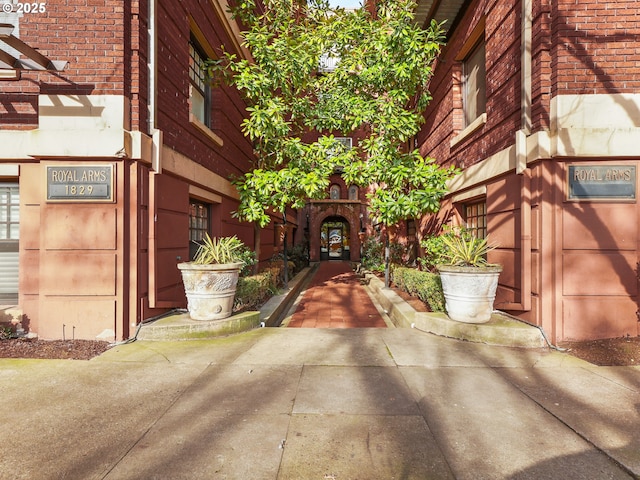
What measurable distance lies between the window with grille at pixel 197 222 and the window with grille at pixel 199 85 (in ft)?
6.38

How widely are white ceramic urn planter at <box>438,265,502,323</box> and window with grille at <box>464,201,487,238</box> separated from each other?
229cm

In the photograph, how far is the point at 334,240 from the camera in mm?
31922

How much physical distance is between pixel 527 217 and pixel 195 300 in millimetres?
5198

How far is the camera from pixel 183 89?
596 centimetres

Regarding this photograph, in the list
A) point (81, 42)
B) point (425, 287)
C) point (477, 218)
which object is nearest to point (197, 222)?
point (81, 42)

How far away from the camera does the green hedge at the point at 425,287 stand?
6066 mm

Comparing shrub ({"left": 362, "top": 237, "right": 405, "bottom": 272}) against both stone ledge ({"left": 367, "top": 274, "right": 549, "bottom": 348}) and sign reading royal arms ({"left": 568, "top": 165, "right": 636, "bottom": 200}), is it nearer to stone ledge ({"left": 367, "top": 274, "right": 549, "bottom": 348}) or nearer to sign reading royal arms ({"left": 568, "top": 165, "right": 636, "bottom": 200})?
stone ledge ({"left": 367, "top": 274, "right": 549, "bottom": 348})

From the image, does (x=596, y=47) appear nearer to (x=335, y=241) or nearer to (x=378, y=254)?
(x=378, y=254)

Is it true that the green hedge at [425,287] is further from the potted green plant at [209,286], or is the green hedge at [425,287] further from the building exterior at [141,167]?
the potted green plant at [209,286]

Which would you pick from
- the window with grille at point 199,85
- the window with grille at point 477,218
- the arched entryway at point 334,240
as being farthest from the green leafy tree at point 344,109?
the arched entryway at point 334,240

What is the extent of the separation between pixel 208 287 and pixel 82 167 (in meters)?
2.42

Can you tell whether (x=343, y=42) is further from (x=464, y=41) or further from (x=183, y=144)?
(x=183, y=144)
